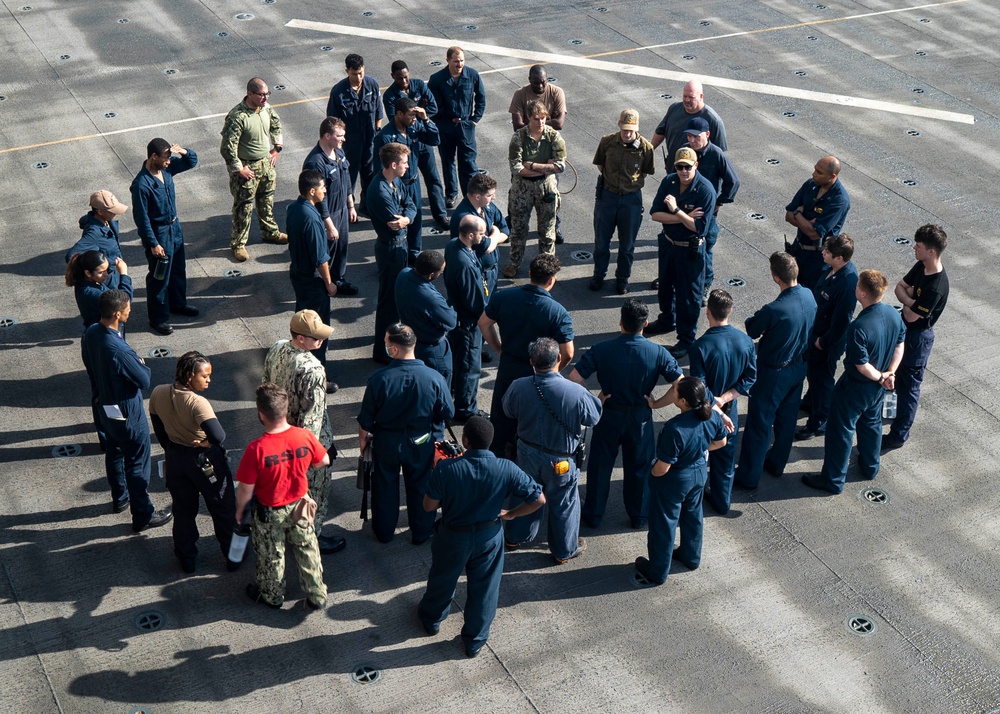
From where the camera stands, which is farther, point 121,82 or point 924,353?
point 121,82

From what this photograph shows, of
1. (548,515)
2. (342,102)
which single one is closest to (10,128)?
(342,102)

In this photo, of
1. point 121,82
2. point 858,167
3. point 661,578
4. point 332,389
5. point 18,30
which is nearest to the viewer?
point 661,578

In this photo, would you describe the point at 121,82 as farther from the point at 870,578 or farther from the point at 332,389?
the point at 870,578

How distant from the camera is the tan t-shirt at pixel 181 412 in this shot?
22.7ft

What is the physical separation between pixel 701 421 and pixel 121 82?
34.7 ft

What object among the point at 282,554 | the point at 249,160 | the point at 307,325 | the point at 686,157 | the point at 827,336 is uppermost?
the point at 686,157

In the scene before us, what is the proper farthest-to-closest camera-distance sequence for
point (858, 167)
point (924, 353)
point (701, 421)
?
point (858, 167) < point (924, 353) < point (701, 421)

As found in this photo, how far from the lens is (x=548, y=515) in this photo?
780 cm

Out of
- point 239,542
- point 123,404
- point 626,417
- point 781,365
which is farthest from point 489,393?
point 123,404

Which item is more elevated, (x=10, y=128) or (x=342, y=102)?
(x=342, y=102)

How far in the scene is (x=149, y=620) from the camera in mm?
7105

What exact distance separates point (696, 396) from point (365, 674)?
270 centimetres

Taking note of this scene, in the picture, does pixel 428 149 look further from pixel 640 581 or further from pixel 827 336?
pixel 640 581

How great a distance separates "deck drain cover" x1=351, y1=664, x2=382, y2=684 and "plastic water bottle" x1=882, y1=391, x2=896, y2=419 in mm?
4340
